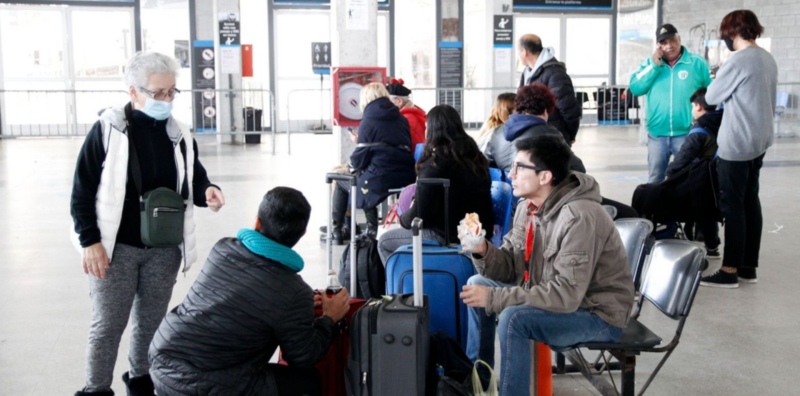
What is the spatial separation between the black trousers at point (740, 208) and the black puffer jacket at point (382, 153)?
2142mm

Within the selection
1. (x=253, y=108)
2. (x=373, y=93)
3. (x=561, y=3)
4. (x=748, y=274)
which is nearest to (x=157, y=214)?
(x=373, y=93)

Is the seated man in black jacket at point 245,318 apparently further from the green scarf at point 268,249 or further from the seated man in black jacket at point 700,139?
the seated man in black jacket at point 700,139

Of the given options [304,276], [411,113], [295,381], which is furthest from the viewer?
[411,113]

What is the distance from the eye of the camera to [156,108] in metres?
3.30

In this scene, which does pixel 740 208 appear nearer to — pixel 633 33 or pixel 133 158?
pixel 133 158

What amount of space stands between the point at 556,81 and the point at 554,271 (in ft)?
10.9

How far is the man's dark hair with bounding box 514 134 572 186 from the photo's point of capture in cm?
325

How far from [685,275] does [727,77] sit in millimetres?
2474

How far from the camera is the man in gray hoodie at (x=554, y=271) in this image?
119 inches

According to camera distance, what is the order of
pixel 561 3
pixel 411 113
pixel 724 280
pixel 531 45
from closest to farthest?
pixel 724 280 < pixel 531 45 < pixel 411 113 < pixel 561 3

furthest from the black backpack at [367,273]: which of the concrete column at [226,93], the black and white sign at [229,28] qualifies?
the black and white sign at [229,28]

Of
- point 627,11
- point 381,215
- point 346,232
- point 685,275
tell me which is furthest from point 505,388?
point 627,11

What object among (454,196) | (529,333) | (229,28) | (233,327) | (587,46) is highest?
(229,28)

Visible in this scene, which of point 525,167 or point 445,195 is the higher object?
point 525,167
